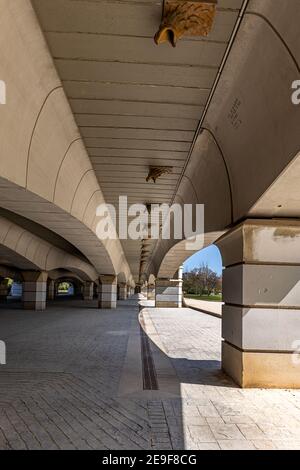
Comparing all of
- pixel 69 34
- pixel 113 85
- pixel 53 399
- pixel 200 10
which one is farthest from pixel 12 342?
pixel 200 10

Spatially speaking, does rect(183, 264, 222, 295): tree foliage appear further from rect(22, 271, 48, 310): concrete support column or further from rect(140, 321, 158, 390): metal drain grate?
rect(140, 321, 158, 390): metal drain grate

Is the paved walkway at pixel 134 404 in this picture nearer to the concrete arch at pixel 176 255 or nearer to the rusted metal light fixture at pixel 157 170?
the rusted metal light fixture at pixel 157 170

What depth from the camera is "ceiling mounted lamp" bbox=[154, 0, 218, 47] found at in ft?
13.0

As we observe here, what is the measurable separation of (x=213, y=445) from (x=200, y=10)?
165 inches

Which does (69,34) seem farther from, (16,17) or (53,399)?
(53,399)

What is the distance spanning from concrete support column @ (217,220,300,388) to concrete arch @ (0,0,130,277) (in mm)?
3324

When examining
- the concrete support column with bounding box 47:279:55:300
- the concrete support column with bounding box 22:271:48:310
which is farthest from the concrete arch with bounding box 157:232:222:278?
the concrete support column with bounding box 47:279:55:300

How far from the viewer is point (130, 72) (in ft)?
17.5

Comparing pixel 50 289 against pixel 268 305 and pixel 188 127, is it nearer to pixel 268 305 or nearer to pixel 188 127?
pixel 188 127

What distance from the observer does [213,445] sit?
13.6ft

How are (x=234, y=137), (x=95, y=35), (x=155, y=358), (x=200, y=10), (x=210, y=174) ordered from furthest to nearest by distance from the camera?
(x=155, y=358) → (x=210, y=174) → (x=234, y=137) → (x=95, y=35) → (x=200, y=10)

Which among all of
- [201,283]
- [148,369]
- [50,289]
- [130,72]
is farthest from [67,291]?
[130,72]

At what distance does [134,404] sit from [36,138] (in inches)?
155

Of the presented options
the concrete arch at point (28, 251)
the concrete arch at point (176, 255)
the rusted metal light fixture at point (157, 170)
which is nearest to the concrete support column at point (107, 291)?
the concrete arch at point (28, 251)
